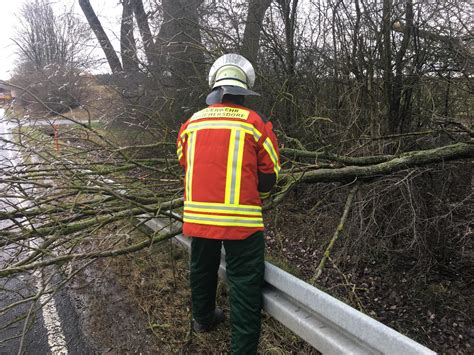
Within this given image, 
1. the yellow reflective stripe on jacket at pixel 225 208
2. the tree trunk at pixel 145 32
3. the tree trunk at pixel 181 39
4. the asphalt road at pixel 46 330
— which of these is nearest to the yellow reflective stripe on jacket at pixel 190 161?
the yellow reflective stripe on jacket at pixel 225 208

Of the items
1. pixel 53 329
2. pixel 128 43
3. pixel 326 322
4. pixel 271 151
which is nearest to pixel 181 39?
pixel 128 43

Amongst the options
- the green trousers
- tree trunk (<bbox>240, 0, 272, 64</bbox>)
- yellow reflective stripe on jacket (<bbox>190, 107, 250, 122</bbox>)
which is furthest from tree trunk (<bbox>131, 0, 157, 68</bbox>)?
the green trousers

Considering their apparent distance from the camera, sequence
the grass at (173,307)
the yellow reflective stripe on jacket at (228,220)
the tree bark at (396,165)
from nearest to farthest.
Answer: the yellow reflective stripe on jacket at (228,220) < the grass at (173,307) < the tree bark at (396,165)

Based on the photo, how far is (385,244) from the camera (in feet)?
13.6

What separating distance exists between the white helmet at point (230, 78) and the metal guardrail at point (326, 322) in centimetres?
114

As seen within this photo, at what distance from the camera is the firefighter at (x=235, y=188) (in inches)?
93.2

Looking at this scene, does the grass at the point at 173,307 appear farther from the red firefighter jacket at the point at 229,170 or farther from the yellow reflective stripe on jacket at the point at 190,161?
the red firefighter jacket at the point at 229,170

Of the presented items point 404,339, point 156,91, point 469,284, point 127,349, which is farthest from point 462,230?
point 156,91

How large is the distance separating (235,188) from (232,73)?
818 mm

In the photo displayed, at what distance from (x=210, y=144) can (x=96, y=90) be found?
6.17 metres

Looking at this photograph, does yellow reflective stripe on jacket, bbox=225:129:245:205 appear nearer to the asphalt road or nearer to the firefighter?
the firefighter

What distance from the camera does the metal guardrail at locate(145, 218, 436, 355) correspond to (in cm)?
157

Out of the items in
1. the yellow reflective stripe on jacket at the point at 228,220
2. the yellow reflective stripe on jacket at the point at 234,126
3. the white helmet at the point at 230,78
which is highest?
the white helmet at the point at 230,78

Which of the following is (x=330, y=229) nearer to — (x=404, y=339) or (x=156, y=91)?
(x=404, y=339)
